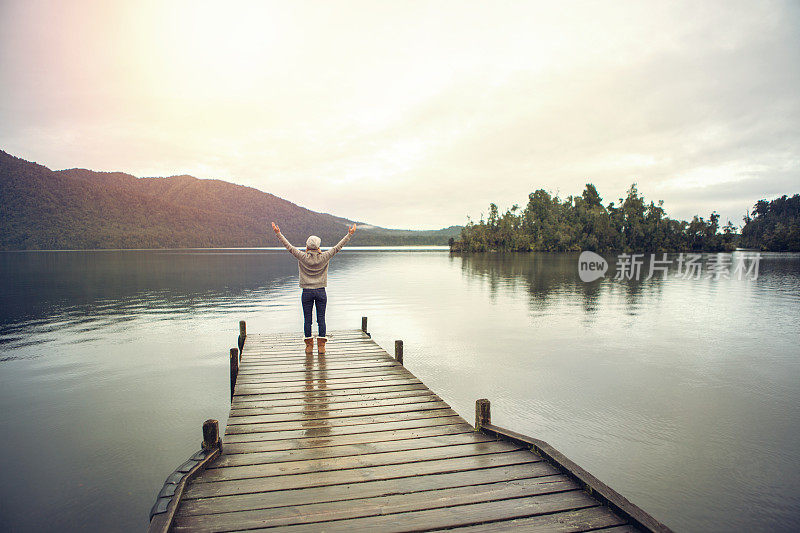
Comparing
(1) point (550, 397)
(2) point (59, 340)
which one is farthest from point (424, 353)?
(2) point (59, 340)

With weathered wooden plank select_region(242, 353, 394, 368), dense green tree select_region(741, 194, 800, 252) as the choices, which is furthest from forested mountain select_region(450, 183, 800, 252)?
weathered wooden plank select_region(242, 353, 394, 368)

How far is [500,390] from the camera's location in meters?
12.1

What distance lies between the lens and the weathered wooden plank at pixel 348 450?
511 centimetres

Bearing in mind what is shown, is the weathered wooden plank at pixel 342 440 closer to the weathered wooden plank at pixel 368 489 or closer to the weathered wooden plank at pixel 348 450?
the weathered wooden plank at pixel 348 450

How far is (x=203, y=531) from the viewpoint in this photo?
3.78 meters

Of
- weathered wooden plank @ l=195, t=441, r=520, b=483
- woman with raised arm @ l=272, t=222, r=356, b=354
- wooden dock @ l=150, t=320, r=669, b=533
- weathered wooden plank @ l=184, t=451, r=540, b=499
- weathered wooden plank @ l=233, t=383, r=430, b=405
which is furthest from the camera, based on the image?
woman with raised arm @ l=272, t=222, r=356, b=354

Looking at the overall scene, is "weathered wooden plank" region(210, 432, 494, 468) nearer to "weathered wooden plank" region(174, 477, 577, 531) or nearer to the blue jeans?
"weathered wooden plank" region(174, 477, 577, 531)

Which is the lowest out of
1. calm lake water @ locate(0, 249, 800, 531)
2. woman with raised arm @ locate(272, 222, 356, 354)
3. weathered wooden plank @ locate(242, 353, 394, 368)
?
calm lake water @ locate(0, 249, 800, 531)

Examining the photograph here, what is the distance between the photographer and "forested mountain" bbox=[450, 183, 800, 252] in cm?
13212

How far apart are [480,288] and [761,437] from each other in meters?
29.0

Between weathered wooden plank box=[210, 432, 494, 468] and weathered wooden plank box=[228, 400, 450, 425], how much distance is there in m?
1.06

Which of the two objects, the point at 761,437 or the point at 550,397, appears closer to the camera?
the point at 761,437

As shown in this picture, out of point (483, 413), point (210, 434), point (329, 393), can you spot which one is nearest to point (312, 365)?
point (329, 393)

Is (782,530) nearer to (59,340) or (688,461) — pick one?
(688,461)
